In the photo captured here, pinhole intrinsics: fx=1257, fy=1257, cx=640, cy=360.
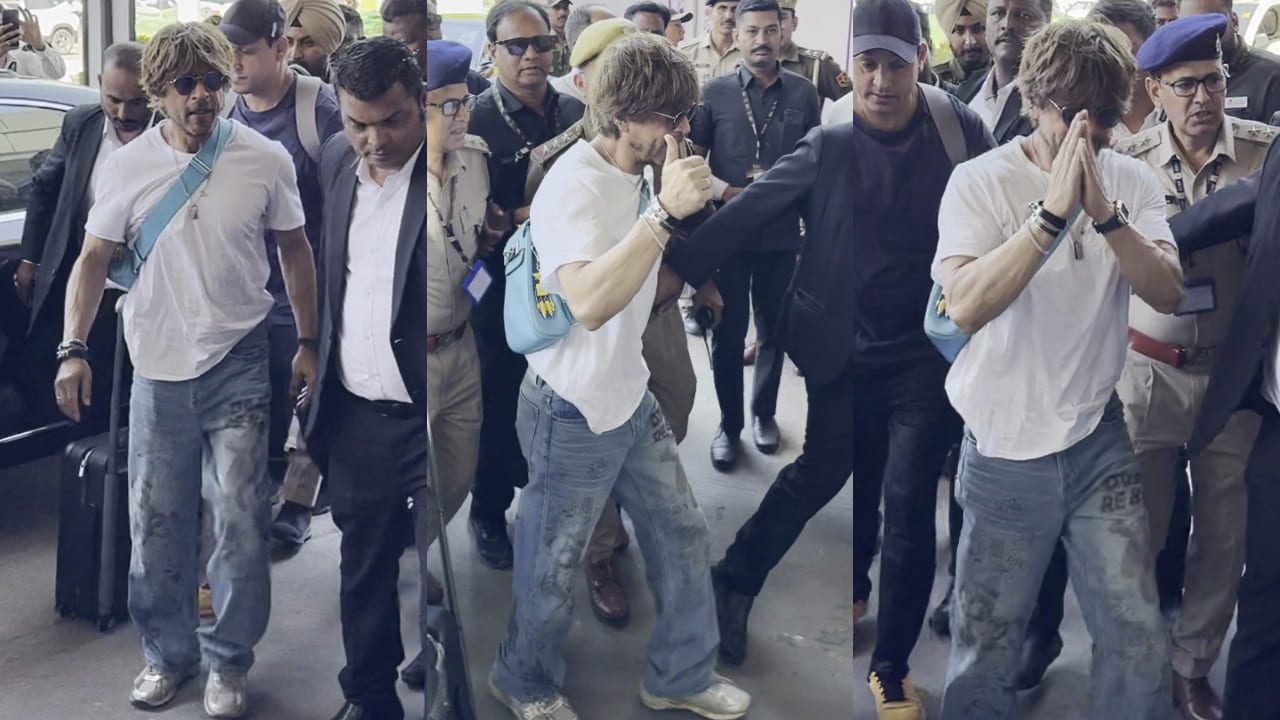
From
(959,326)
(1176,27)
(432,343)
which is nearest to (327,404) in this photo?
(432,343)

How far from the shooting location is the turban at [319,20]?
9.09ft

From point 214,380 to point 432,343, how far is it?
1185 millimetres

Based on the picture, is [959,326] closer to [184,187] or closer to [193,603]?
[184,187]

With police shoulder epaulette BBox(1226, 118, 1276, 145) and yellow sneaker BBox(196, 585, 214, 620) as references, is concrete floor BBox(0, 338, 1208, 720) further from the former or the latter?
police shoulder epaulette BBox(1226, 118, 1276, 145)

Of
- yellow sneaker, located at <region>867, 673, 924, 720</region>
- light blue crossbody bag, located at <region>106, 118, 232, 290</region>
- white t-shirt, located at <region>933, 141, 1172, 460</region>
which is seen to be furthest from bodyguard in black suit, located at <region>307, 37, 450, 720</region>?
white t-shirt, located at <region>933, 141, 1172, 460</region>

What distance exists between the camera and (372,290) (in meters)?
2.40

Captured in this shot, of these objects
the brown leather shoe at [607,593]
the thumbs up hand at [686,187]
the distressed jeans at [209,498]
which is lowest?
the distressed jeans at [209,498]

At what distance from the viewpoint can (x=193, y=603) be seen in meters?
3.00

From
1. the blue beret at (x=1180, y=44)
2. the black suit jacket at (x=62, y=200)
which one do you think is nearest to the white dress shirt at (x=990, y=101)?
the blue beret at (x=1180, y=44)

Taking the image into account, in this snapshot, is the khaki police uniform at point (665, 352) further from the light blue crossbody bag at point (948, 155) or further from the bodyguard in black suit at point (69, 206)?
the bodyguard in black suit at point (69, 206)

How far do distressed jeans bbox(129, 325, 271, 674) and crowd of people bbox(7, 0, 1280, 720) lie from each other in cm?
19

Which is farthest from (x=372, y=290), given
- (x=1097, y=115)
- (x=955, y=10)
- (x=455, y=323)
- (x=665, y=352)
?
(x=1097, y=115)

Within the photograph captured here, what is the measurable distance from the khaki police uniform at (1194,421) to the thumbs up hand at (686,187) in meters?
0.86

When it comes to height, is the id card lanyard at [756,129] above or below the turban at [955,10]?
below
